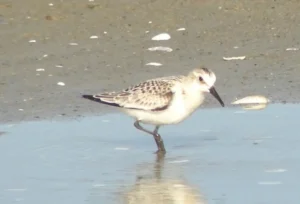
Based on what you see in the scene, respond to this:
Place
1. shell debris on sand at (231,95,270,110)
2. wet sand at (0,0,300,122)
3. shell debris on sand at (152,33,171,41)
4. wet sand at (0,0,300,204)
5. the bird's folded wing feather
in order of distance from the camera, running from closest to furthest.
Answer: wet sand at (0,0,300,204) → the bird's folded wing feather → shell debris on sand at (231,95,270,110) → wet sand at (0,0,300,122) → shell debris on sand at (152,33,171,41)

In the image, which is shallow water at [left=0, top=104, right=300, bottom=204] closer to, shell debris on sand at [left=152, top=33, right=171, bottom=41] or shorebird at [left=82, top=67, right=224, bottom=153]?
shorebird at [left=82, top=67, right=224, bottom=153]

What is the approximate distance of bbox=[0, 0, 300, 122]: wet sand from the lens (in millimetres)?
11516

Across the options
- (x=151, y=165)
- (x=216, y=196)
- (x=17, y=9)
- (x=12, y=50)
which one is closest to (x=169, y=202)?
(x=216, y=196)

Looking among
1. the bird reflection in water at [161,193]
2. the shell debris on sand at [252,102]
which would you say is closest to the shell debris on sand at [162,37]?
the shell debris on sand at [252,102]

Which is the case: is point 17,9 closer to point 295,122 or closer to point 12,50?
point 12,50

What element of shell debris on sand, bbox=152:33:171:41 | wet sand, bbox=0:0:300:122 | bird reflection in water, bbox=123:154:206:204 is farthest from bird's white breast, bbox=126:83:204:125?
shell debris on sand, bbox=152:33:171:41

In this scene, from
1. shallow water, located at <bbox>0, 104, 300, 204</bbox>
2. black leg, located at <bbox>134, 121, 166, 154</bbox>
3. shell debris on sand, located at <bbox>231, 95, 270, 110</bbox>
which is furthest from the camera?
shell debris on sand, located at <bbox>231, 95, 270, 110</bbox>

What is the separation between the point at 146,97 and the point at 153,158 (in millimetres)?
702

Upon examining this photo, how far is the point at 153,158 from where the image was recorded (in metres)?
9.41

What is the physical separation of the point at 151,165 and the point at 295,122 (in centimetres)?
187

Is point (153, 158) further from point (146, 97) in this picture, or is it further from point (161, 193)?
point (161, 193)

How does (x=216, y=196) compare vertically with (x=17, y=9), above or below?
above

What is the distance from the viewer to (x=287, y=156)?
9.20 m

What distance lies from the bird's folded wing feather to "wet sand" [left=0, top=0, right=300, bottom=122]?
3.18 feet
